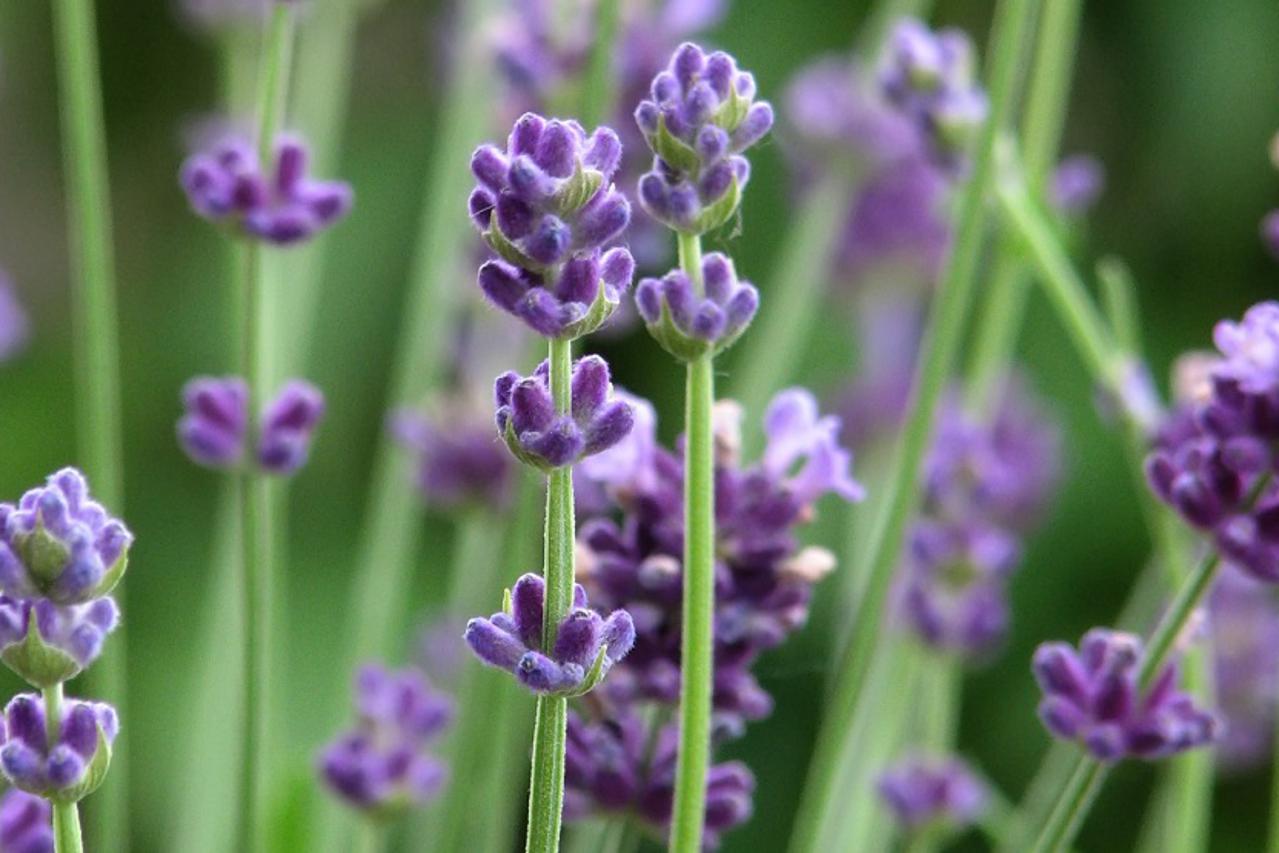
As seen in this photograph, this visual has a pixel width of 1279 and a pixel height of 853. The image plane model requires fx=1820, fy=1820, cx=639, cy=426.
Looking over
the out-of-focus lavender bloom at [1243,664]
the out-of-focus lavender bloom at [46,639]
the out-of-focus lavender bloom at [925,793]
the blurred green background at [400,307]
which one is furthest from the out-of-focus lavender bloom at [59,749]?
the blurred green background at [400,307]

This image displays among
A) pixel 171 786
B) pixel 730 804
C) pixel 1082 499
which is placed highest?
pixel 730 804

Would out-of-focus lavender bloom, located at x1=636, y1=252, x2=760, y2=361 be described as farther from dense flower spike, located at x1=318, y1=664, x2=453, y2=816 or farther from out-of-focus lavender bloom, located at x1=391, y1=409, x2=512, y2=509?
out-of-focus lavender bloom, located at x1=391, y1=409, x2=512, y2=509

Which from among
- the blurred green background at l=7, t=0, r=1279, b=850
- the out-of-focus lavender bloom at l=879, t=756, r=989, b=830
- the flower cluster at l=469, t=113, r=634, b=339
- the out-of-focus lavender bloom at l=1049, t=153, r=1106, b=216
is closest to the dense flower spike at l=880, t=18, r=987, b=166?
the out-of-focus lavender bloom at l=1049, t=153, r=1106, b=216

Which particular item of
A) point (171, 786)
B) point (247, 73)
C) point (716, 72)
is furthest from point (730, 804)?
point (171, 786)

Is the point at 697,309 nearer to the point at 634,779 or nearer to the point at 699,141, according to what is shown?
the point at 699,141

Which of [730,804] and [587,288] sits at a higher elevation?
[587,288]

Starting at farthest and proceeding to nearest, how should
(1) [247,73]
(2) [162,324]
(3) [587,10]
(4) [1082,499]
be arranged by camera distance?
(2) [162,324] < (4) [1082,499] < (1) [247,73] < (3) [587,10]

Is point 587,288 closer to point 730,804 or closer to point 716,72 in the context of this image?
point 716,72
